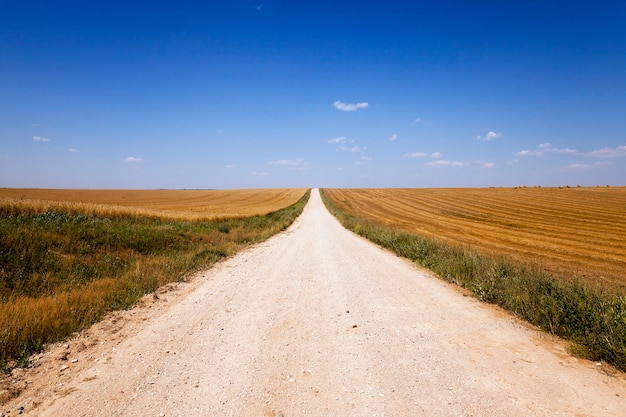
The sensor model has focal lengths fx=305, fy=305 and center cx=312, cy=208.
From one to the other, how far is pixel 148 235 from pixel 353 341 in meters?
12.0

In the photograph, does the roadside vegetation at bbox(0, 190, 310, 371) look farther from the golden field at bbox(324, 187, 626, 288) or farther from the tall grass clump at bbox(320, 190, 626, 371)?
the golden field at bbox(324, 187, 626, 288)

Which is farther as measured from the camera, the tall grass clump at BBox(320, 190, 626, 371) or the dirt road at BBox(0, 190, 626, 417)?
the tall grass clump at BBox(320, 190, 626, 371)

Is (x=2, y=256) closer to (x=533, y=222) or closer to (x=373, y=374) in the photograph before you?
(x=373, y=374)

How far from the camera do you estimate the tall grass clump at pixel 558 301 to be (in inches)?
185

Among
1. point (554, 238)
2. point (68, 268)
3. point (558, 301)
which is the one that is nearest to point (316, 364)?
point (558, 301)

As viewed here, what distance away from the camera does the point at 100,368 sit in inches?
173

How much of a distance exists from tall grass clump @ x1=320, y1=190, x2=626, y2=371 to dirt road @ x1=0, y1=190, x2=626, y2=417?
0.39 metres

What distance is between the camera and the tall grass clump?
4.69 m

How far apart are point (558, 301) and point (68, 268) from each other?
489 inches

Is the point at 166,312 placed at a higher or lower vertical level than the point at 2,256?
lower

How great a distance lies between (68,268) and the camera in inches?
352

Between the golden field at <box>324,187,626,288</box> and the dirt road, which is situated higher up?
the dirt road

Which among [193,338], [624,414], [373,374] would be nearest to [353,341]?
[373,374]

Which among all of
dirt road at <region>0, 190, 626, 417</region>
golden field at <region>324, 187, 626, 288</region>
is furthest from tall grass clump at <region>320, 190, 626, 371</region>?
golden field at <region>324, 187, 626, 288</region>
